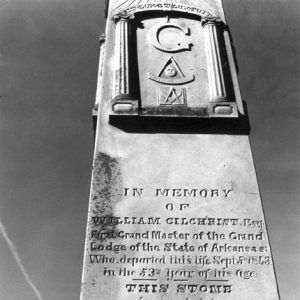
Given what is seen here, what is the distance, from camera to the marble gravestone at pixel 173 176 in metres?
6.82

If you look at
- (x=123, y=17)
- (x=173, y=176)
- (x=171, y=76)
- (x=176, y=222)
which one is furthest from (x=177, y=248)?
(x=123, y=17)

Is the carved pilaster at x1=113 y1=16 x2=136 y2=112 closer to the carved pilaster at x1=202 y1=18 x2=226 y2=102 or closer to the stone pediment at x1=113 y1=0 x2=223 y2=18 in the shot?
the stone pediment at x1=113 y1=0 x2=223 y2=18

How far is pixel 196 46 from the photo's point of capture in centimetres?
1016

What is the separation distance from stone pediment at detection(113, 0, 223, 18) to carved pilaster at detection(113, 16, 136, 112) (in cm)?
50

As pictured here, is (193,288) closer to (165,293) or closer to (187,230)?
(165,293)

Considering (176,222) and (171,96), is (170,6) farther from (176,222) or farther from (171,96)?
(176,222)

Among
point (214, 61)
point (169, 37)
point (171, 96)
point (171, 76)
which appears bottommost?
point (171, 96)

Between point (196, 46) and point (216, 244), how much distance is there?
490 centimetres

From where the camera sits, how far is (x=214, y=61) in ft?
31.6

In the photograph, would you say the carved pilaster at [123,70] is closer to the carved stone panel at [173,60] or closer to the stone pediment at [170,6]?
the carved stone panel at [173,60]

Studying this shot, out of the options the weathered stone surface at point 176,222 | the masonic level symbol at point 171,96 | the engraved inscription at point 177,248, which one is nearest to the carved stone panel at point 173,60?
the masonic level symbol at point 171,96

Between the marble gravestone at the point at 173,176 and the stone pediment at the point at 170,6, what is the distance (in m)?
0.20

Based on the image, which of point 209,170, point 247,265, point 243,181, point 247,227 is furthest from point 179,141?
point 247,265

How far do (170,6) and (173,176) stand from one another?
16.3ft
